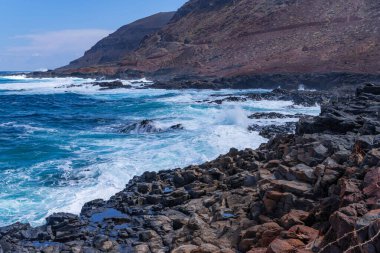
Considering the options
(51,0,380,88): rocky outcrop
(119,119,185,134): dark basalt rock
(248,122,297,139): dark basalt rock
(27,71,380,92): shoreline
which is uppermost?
(51,0,380,88): rocky outcrop

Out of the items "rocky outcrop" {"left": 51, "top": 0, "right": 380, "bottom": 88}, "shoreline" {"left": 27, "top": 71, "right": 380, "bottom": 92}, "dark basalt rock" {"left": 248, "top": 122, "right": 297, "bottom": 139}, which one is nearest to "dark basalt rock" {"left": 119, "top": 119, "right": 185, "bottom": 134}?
"dark basalt rock" {"left": 248, "top": 122, "right": 297, "bottom": 139}

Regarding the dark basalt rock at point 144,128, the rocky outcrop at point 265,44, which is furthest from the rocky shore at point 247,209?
the rocky outcrop at point 265,44

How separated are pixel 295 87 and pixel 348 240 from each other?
1418 inches

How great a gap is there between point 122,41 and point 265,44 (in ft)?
231

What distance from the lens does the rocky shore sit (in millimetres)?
5546

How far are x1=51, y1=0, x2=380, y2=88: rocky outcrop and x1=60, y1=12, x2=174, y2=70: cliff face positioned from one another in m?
33.6

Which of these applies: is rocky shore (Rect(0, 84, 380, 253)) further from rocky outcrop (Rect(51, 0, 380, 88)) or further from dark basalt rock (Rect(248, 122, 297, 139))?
rocky outcrop (Rect(51, 0, 380, 88))

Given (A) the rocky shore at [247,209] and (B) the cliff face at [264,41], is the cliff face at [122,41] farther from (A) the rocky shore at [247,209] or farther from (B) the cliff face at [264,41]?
(A) the rocky shore at [247,209]

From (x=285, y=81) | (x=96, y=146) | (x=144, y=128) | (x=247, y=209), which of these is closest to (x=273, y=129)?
(x=144, y=128)

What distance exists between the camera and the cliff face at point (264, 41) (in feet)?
144

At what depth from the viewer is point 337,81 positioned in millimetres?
35875

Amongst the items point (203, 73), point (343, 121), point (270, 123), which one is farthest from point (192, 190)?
point (203, 73)

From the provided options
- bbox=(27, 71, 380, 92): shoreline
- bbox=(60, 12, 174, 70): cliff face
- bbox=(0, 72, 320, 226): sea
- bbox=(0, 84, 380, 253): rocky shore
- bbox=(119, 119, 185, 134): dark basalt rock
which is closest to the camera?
bbox=(0, 84, 380, 253): rocky shore

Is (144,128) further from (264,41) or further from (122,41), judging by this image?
(122,41)
